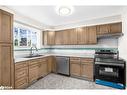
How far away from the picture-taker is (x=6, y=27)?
2.15 metres

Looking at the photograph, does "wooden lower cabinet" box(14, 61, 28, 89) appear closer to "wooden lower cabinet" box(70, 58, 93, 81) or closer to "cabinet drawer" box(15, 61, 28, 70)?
"cabinet drawer" box(15, 61, 28, 70)

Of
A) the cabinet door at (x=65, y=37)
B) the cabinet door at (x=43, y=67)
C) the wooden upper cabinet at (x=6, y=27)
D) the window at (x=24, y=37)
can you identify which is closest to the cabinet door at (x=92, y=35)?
the cabinet door at (x=65, y=37)

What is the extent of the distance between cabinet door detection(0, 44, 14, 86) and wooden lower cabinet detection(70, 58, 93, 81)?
220cm

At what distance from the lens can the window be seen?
3.48 metres

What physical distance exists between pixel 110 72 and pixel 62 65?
1836mm

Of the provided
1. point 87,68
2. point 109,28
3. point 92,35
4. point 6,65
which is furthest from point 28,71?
point 109,28

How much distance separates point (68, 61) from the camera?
12.8 feet

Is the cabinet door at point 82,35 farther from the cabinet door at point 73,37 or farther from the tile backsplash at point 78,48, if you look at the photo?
the tile backsplash at point 78,48

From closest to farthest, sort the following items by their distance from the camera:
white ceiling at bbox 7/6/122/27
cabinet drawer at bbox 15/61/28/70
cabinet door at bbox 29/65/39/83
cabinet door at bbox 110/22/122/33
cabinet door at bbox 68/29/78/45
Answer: cabinet drawer at bbox 15/61/28/70 → white ceiling at bbox 7/6/122/27 → cabinet door at bbox 29/65/39/83 → cabinet door at bbox 110/22/122/33 → cabinet door at bbox 68/29/78/45

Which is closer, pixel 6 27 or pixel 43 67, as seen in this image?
pixel 6 27

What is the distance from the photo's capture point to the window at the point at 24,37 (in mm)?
3479

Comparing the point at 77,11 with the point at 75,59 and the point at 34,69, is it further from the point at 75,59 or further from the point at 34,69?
the point at 34,69

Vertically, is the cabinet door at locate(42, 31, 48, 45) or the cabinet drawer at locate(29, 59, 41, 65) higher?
the cabinet door at locate(42, 31, 48, 45)

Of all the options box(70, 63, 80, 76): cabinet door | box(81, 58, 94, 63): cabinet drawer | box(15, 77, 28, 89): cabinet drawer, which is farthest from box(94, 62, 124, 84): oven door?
box(15, 77, 28, 89): cabinet drawer
